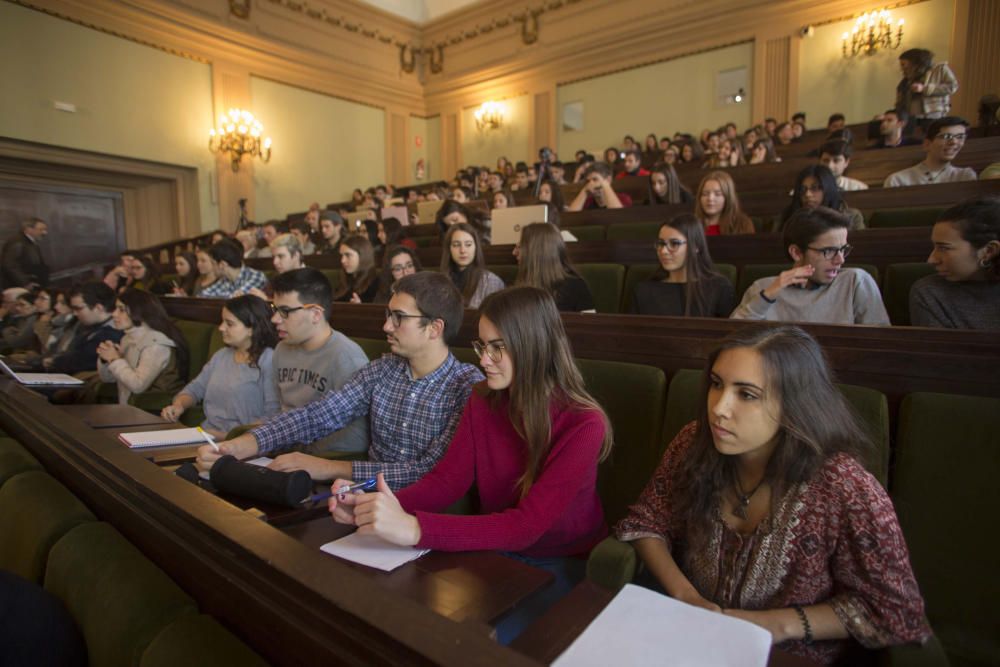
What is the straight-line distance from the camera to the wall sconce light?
1037 centimetres

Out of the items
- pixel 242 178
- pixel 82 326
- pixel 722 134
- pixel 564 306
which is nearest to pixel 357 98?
pixel 242 178

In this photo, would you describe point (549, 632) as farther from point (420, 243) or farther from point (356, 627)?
point (420, 243)

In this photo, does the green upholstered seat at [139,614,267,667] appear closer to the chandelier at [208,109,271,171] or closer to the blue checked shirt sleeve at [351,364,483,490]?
the blue checked shirt sleeve at [351,364,483,490]

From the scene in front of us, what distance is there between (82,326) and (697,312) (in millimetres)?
3855

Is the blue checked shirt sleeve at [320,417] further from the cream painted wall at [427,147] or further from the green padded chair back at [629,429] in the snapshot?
the cream painted wall at [427,147]

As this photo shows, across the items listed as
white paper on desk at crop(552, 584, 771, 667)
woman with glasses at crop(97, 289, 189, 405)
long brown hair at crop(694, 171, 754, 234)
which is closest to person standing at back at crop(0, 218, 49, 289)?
woman with glasses at crop(97, 289, 189, 405)

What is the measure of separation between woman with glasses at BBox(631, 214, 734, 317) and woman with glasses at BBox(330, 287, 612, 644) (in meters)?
1.29

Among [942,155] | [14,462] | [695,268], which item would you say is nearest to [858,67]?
[942,155]

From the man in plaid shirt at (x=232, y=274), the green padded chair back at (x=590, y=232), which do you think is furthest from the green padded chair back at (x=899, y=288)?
the man in plaid shirt at (x=232, y=274)

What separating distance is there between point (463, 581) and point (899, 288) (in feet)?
7.13

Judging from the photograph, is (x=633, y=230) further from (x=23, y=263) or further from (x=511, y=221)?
(x=23, y=263)

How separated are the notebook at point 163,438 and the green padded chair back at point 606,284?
191 centimetres

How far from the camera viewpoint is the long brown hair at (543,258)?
2660 mm

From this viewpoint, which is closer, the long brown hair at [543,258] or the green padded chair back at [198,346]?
the long brown hair at [543,258]
